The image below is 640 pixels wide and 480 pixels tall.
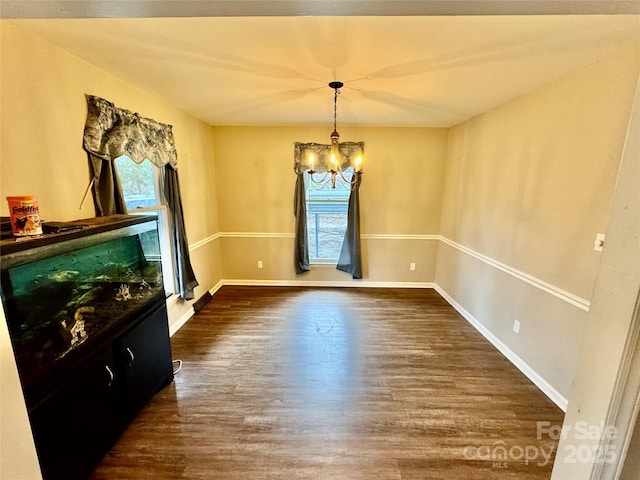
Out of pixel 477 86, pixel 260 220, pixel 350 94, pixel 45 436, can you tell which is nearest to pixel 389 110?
pixel 350 94

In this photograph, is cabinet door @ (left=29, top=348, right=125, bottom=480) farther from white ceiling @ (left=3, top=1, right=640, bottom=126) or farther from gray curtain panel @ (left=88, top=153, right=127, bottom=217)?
white ceiling @ (left=3, top=1, right=640, bottom=126)

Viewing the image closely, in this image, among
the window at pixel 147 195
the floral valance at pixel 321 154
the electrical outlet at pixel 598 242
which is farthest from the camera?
the floral valance at pixel 321 154

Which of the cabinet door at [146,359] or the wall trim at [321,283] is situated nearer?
the cabinet door at [146,359]

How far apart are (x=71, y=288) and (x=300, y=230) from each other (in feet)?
9.65

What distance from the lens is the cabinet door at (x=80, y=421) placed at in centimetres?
124

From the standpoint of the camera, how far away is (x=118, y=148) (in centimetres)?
211

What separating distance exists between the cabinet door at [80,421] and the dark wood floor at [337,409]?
0.18 m

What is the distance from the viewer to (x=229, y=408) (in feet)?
6.57

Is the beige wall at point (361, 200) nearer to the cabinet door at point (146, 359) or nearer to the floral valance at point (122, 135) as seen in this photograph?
the floral valance at point (122, 135)

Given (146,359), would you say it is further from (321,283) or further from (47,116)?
(321,283)

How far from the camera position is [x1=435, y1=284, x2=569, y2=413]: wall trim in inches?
81.4

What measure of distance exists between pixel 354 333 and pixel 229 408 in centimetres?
148

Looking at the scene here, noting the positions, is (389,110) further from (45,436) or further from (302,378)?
(45,436)

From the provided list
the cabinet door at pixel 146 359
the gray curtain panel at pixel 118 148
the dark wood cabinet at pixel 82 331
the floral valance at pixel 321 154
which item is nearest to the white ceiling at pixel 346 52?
the gray curtain panel at pixel 118 148
